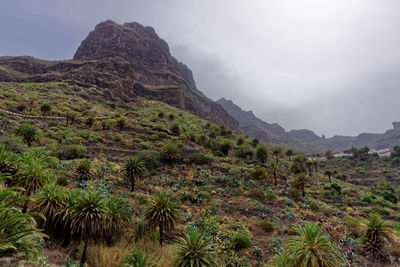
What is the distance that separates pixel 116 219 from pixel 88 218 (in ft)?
9.47

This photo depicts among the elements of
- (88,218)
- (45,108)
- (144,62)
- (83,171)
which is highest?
(144,62)

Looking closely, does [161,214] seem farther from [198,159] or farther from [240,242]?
[198,159]

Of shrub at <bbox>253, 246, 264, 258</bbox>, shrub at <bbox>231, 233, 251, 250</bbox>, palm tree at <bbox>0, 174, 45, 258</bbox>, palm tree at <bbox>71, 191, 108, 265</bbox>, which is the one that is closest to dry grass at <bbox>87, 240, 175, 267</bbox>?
palm tree at <bbox>71, 191, 108, 265</bbox>

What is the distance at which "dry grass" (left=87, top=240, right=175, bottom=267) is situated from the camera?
12445mm

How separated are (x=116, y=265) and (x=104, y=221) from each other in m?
3.28

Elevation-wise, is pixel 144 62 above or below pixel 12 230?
above

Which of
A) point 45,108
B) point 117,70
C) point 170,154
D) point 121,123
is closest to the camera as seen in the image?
point 170,154

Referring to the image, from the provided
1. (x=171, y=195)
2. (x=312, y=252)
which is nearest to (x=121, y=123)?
(x=171, y=195)

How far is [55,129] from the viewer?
43.8m

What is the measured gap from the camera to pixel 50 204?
1373 cm

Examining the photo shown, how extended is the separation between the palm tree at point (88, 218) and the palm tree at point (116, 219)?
0.88m

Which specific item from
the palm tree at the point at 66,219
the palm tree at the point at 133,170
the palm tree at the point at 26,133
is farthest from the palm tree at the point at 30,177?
the palm tree at the point at 26,133

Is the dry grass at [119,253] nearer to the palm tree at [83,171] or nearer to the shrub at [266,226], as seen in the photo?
the shrub at [266,226]

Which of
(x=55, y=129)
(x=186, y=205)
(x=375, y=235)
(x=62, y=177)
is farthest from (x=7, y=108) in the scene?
(x=375, y=235)
